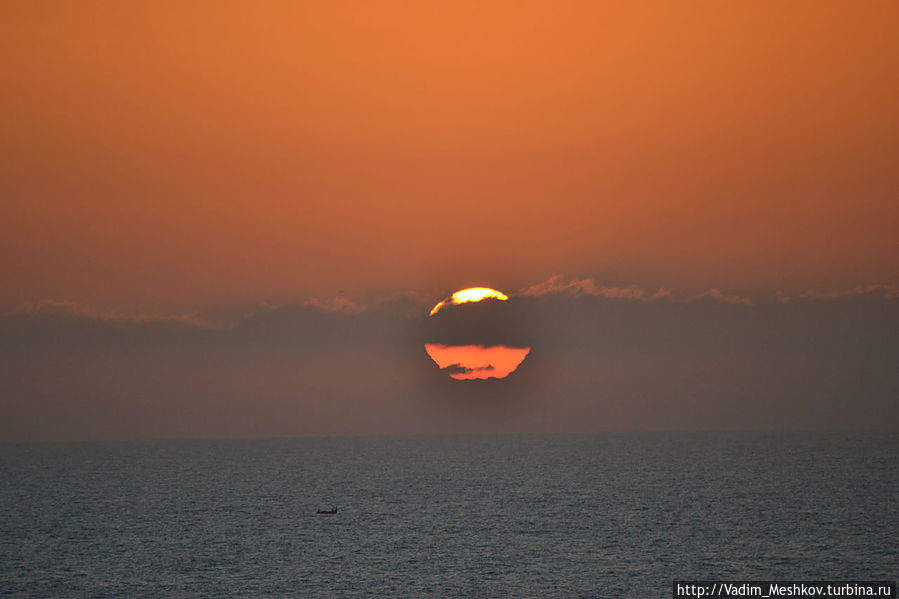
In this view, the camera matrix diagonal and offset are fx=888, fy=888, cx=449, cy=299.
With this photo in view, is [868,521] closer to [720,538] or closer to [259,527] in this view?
[720,538]

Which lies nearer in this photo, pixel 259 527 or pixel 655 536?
pixel 655 536

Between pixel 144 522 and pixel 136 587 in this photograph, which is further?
pixel 144 522

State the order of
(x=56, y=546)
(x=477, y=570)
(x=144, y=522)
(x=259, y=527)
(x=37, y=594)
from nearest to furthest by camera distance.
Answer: (x=37, y=594) → (x=477, y=570) → (x=56, y=546) → (x=259, y=527) → (x=144, y=522)

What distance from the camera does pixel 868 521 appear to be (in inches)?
7190

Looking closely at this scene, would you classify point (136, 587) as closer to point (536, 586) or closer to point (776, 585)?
point (536, 586)

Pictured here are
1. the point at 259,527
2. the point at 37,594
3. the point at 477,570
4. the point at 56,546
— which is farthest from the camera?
the point at 259,527

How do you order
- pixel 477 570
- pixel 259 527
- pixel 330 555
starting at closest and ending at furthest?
pixel 477 570 → pixel 330 555 → pixel 259 527

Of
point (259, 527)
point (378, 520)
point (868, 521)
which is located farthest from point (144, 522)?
point (868, 521)

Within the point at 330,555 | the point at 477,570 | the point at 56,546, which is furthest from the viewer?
the point at 56,546

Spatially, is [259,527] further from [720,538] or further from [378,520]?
[720,538]

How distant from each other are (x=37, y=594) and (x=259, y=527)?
2584 inches

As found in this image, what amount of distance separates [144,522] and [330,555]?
69453 millimetres

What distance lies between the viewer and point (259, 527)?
6998 inches

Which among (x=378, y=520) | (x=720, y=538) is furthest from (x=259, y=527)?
(x=720, y=538)
